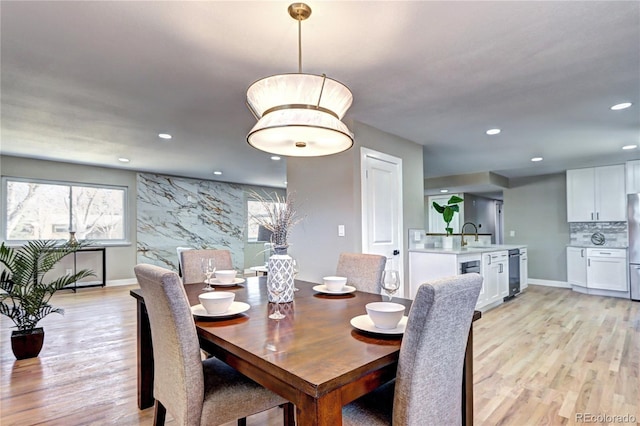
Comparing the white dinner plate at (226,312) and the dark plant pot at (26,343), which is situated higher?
the white dinner plate at (226,312)

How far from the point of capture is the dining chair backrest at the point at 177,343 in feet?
4.04

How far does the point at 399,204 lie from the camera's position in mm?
4062

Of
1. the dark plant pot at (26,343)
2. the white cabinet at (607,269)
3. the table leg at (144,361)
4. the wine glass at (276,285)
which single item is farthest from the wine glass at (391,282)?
the white cabinet at (607,269)

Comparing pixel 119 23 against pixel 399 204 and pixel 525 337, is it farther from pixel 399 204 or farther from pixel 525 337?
pixel 525 337

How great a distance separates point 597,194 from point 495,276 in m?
2.88

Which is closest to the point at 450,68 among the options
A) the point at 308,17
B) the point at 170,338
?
the point at 308,17

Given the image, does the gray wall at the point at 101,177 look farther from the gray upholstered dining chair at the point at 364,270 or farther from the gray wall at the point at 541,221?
the gray wall at the point at 541,221

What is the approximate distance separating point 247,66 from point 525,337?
374 centimetres

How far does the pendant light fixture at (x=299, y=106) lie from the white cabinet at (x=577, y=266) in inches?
241

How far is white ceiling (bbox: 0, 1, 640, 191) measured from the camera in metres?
1.77

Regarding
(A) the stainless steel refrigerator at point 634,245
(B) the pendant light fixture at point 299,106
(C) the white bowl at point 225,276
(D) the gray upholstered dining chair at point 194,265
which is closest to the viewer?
(B) the pendant light fixture at point 299,106

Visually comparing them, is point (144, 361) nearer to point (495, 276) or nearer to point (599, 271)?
point (495, 276)

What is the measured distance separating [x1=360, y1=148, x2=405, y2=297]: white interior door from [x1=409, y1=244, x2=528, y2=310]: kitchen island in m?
0.26

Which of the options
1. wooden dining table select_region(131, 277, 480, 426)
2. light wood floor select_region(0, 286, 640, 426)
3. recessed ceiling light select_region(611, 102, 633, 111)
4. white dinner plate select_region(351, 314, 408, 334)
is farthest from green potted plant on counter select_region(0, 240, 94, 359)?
recessed ceiling light select_region(611, 102, 633, 111)
